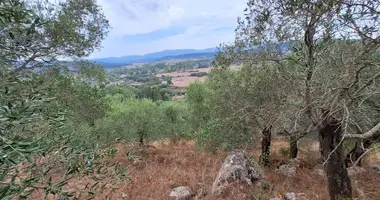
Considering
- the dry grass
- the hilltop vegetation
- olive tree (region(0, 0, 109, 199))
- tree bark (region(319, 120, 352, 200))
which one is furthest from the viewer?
the dry grass

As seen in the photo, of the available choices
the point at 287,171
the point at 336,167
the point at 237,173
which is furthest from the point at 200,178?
the point at 336,167

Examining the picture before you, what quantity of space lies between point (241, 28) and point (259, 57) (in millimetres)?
744

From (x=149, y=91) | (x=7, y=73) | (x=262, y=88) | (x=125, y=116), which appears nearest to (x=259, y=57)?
(x=262, y=88)

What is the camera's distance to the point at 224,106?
28.9ft

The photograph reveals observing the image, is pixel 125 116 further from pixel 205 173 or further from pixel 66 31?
pixel 66 31

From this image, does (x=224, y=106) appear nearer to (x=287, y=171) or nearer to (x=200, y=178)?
(x=200, y=178)

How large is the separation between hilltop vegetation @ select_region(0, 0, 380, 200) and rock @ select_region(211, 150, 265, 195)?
27 centimetres

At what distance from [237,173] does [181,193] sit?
67.6 inches

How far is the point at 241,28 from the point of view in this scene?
5992 millimetres

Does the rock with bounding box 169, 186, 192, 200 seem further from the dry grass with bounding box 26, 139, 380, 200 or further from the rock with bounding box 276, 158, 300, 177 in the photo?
the rock with bounding box 276, 158, 300, 177

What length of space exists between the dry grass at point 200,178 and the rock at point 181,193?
0.24 meters

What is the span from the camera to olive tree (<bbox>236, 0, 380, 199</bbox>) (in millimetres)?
3375

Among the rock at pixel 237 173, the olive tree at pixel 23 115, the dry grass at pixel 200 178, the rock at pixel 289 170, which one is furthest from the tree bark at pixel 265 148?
the olive tree at pixel 23 115

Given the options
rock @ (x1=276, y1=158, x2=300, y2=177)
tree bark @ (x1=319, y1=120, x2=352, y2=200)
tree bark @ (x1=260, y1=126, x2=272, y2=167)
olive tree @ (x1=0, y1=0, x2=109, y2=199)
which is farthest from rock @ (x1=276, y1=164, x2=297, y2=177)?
olive tree @ (x1=0, y1=0, x2=109, y2=199)
